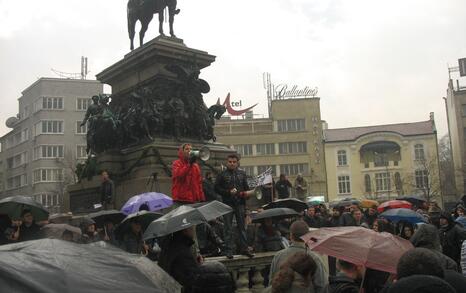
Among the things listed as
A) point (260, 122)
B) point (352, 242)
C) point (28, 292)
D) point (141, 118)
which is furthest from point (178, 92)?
point (260, 122)

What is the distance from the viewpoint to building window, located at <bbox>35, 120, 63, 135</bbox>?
7056 centimetres

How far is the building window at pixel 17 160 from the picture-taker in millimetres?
74719

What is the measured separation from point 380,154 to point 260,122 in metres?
16.3

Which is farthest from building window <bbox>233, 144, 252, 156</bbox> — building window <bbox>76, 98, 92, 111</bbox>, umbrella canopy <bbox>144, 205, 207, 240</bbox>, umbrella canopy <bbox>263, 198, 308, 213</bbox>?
umbrella canopy <bbox>144, 205, 207, 240</bbox>

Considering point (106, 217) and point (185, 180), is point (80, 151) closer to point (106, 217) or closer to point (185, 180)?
point (106, 217)

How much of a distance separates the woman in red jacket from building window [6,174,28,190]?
6829 cm

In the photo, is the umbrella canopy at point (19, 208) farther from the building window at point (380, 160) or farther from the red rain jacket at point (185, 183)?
the building window at point (380, 160)

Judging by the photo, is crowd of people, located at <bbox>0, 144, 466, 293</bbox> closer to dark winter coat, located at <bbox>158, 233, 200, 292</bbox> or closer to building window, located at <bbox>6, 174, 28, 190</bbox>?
dark winter coat, located at <bbox>158, 233, 200, 292</bbox>

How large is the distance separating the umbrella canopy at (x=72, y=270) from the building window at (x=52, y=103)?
234ft

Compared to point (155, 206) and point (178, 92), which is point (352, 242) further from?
point (178, 92)

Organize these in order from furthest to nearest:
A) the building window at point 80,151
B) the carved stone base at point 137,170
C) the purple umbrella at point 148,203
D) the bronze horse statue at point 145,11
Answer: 1. the building window at point 80,151
2. the bronze horse statue at point 145,11
3. the carved stone base at point 137,170
4. the purple umbrella at point 148,203

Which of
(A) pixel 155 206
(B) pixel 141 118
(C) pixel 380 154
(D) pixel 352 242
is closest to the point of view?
(D) pixel 352 242

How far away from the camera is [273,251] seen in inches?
365

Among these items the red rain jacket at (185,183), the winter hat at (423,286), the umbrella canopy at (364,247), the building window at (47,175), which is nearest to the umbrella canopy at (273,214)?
the red rain jacket at (185,183)
